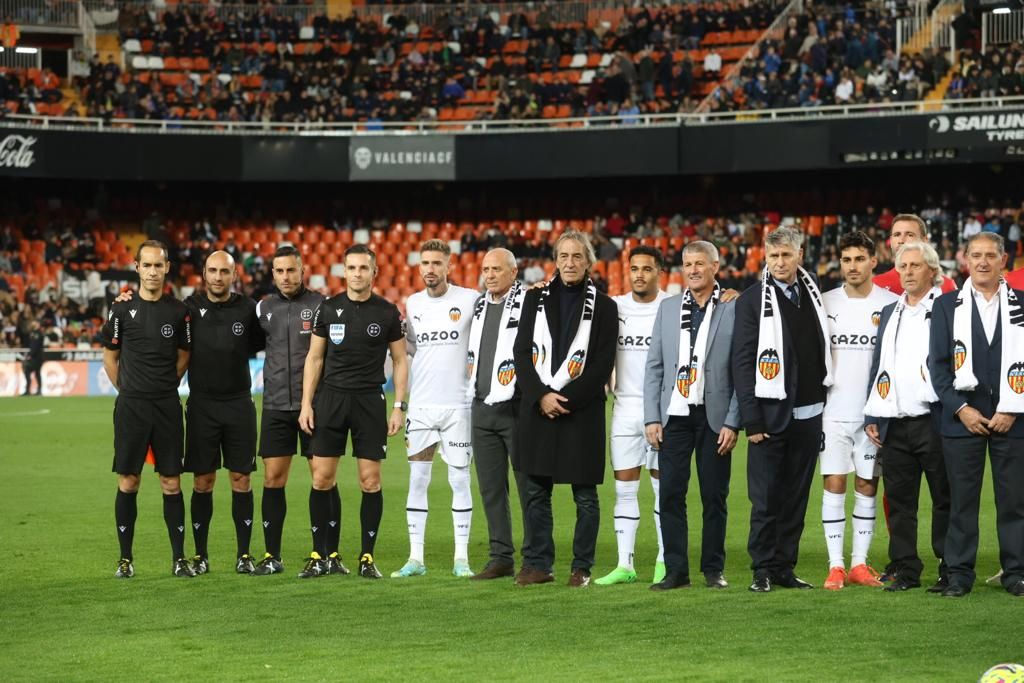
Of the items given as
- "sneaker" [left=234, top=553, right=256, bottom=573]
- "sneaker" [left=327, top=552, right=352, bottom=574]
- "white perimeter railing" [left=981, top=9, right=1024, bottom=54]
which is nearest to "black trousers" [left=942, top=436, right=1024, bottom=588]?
"sneaker" [left=327, top=552, right=352, bottom=574]

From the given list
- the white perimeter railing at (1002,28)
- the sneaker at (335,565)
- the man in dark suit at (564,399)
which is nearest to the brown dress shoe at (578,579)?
the man in dark suit at (564,399)

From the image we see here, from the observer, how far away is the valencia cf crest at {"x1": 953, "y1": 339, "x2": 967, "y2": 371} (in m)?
8.06

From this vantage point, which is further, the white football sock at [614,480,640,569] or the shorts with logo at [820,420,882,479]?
the white football sock at [614,480,640,569]

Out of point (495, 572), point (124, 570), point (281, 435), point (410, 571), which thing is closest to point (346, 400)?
point (281, 435)

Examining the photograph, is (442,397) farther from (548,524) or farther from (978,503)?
(978,503)

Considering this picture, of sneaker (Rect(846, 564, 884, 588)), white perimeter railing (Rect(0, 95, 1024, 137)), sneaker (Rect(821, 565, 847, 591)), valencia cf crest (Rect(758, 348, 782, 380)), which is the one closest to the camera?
valencia cf crest (Rect(758, 348, 782, 380))

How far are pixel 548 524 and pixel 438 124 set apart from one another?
2689 centimetres

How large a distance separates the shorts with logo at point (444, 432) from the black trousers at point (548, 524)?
2.65 feet

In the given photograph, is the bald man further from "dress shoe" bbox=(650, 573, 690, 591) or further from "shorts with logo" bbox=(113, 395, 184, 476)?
"shorts with logo" bbox=(113, 395, 184, 476)

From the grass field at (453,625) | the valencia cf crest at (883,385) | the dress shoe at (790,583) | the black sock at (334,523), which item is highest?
the valencia cf crest at (883,385)

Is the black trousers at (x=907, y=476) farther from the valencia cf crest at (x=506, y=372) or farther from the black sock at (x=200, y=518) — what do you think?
the black sock at (x=200, y=518)

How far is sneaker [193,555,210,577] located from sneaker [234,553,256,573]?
0.21m

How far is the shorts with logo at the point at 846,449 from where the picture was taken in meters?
8.61

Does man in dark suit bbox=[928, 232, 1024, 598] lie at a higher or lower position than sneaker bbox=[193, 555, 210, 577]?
higher
